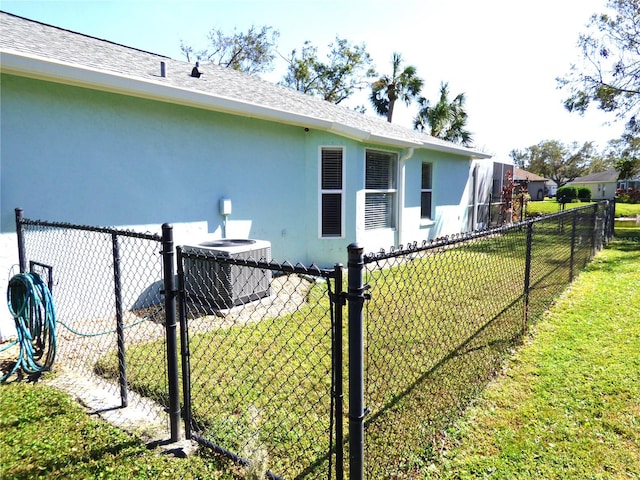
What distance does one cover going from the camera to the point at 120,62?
6258mm

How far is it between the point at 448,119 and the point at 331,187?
18.7 meters

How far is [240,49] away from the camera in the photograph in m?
26.1

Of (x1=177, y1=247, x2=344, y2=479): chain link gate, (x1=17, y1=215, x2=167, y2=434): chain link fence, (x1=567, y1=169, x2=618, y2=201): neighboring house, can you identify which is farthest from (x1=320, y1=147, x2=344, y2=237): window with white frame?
(x1=567, y1=169, x2=618, y2=201): neighboring house

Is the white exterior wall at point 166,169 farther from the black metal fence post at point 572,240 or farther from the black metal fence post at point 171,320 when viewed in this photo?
the black metal fence post at point 572,240

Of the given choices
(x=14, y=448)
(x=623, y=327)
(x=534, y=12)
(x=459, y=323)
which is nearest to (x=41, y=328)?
(x=14, y=448)

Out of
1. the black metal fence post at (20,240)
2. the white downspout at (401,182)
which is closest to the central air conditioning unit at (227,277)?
the black metal fence post at (20,240)

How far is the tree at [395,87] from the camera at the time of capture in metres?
25.0

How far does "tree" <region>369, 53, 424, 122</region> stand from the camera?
82.1 feet

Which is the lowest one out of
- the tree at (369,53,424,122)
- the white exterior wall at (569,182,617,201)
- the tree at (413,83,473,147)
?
the white exterior wall at (569,182,617,201)

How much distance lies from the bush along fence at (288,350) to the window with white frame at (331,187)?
232 cm

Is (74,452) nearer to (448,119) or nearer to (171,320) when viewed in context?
(171,320)

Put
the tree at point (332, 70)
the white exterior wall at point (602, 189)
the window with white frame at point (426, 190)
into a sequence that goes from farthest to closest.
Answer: the white exterior wall at point (602, 189)
the tree at point (332, 70)
the window with white frame at point (426, 190)

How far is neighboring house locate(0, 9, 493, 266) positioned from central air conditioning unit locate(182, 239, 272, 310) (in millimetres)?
784

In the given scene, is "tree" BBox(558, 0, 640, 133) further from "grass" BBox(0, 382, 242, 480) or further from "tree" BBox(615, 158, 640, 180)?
"grass" BBox(0, 382, 242, 480)
